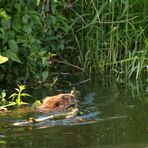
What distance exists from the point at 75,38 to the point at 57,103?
2.12 meters

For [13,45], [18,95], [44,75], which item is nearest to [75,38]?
[44,75]

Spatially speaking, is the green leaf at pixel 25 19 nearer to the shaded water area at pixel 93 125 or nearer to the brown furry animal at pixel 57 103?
the shaded water area at pixel 93 125

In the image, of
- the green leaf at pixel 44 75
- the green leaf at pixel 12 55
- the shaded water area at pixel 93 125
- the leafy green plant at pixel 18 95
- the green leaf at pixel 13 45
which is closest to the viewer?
the shaded water area at pixel 93 125

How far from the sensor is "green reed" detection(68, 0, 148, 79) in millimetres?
7641

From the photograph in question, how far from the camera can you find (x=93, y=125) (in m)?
5.42

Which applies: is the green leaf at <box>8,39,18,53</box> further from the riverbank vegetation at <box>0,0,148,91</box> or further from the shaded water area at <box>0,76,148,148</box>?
the shaded water area at <box>0,76,148,148</box>

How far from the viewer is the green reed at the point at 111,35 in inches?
301

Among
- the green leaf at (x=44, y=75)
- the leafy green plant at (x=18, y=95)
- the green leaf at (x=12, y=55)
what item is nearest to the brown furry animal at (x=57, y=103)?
the leafy green plant at (x=18, y=95)

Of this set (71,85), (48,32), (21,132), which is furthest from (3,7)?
(21,132)

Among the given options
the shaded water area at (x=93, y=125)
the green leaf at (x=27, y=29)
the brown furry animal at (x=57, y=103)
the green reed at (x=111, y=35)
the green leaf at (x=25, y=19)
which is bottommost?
the shaded water area at (x=93, y=125)

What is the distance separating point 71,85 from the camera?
715 centimetres

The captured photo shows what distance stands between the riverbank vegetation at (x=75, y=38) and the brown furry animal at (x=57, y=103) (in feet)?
2.69

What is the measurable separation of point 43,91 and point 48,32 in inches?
37.0

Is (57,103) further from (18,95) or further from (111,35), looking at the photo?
(111,35)
